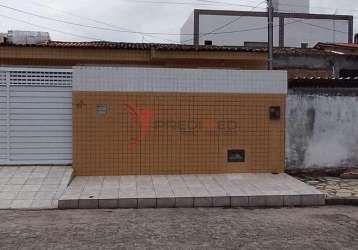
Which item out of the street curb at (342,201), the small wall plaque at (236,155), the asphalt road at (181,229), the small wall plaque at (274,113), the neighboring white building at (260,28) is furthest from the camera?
the neighboring white building at (260,28)

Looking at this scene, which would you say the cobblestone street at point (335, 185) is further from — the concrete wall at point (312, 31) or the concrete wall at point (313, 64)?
the concrete wall at point (312, 31)

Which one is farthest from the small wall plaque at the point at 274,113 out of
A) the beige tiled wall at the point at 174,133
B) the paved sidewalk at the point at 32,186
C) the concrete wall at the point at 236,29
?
the concrete wall at the point at 236,29

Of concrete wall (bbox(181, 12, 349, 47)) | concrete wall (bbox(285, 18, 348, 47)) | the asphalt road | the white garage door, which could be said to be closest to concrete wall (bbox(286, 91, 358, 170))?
the asphalt road

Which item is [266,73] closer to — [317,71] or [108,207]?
[108,207]

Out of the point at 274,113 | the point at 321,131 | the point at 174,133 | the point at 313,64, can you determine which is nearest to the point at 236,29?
the point at 313,64

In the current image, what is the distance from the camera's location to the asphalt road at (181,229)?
629 centimetres

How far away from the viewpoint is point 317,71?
2272 cm

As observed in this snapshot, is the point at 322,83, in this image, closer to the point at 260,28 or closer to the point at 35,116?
the point at 35,116

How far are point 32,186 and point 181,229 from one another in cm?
384

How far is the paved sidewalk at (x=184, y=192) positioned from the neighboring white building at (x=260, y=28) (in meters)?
30.5

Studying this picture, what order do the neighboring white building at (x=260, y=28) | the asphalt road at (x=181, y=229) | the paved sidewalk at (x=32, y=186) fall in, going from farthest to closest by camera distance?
the neighboring white building at (x=260, y=28)
the paved sidewalk at (x=32, y=186)
the asphalt road at (x=181, y=229)

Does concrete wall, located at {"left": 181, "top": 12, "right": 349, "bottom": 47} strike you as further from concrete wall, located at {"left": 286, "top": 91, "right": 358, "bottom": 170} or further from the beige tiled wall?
the beige tiled wall

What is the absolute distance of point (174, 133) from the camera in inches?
445

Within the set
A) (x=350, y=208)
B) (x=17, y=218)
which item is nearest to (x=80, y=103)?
(x=17, y=218)
